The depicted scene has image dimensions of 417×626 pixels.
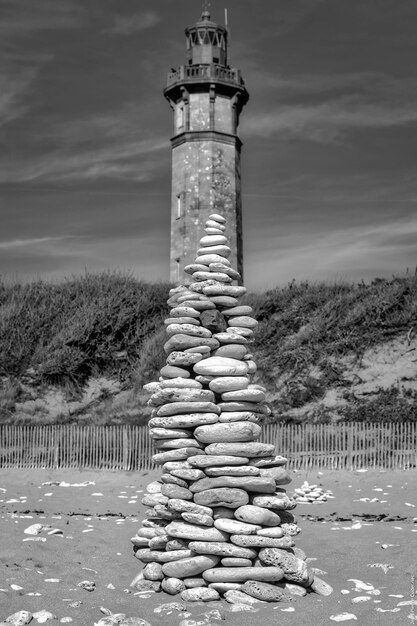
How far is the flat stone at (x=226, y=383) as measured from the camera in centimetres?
841

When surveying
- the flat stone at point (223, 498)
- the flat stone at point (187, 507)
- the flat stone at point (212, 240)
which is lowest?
the flat stone at point (187, 507)

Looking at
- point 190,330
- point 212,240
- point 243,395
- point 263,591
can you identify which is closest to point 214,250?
point 212,240

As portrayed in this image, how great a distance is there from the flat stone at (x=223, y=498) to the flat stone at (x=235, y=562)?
543mm

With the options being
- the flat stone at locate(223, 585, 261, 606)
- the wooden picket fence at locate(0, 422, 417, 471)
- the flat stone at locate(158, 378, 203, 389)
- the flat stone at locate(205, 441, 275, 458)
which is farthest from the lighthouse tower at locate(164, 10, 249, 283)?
the flat stone at locate(223, 585, 261, 606)

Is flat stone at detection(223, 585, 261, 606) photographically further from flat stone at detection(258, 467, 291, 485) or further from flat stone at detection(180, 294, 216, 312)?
flat stone at detection(180, 294, 216, 312)

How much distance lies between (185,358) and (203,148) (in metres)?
26.5

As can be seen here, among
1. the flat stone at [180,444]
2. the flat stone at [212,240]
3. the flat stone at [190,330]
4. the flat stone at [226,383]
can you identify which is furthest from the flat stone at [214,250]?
the flat stone at [180,444]

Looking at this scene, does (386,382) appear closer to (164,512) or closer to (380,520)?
(380,520)

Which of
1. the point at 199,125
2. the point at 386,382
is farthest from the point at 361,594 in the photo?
the point at 199,125

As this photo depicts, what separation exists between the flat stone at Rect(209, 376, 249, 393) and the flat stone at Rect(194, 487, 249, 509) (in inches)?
45.2

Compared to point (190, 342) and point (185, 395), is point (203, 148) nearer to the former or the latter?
point (190, 342)

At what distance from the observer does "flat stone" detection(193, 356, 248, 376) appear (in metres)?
8.48

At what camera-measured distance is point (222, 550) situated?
7.66 m

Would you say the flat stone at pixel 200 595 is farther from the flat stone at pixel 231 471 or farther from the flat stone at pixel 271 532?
the flat stone at pixel 231 471
